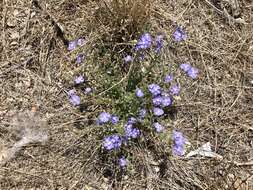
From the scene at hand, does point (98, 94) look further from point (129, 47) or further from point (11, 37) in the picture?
point (11, 37)

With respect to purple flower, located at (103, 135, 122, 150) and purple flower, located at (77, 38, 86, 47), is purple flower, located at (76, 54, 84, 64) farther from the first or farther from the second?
purple flower, located at (103, 135, 122, 150)

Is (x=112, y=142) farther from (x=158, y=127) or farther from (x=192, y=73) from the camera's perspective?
(x=192, y=73)

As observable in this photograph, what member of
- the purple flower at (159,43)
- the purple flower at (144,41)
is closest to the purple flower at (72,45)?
the purple flower at (144,41)

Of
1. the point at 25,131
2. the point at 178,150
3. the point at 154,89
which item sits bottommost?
the point at 178,150

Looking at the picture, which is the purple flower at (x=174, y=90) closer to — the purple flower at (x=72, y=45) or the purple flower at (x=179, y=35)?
the purple flower at (x=179, y=35)

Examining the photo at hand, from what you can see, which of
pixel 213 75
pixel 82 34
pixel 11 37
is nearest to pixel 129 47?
pixel 82 34

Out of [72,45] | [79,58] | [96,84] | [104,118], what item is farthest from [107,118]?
[72,45]
